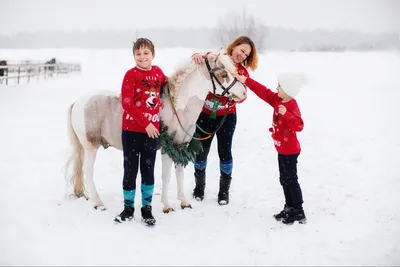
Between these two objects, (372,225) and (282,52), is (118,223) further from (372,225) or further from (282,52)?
(282,52)

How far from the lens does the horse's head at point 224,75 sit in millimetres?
3594

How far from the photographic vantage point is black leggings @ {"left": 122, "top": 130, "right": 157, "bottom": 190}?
3.46 metres

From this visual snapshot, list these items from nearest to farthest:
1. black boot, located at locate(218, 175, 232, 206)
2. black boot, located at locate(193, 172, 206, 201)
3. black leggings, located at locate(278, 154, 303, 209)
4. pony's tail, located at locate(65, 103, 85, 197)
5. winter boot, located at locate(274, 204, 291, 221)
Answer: black leggings, located at locate(278, 154, 303, 209) < winter boot, located at locate(274, 204, 291, 221) < pony's tail, located at locate(65, 103, 85, 197) < black boot, located at locate(218, 175, 232, 206) < black boot, located at locate(193, 172, 206, 201)

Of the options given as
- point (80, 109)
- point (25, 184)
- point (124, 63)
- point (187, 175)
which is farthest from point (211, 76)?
point (124, 63)

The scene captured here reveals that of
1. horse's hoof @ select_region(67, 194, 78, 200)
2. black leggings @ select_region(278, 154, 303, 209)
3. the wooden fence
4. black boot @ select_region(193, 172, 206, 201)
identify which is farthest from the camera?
the wooden fence

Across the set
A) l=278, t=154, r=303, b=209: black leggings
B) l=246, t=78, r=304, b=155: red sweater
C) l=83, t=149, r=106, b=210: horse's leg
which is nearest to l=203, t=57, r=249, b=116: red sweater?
l=246, t=78, r=304, b=155: red sweater

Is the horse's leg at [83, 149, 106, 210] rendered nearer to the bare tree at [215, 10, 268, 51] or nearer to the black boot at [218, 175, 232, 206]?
the black boot at [218, 175, 232, 206]

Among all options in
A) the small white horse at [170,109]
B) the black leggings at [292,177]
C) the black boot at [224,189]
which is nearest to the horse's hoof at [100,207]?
the small white horse at [170,109]

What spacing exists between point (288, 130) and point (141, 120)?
169 cm

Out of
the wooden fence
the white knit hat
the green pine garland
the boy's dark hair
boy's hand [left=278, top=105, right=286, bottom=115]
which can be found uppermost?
the wooden fence

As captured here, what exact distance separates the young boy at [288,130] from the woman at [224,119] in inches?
13.7

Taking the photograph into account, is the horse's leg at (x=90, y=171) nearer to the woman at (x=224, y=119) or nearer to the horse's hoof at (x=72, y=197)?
the horse's hoof at (x=72, y=197)

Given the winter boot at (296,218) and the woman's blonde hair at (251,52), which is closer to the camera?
the winter boot at (296,218)

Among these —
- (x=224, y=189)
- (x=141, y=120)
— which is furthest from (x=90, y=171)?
(x=224, y=189)
